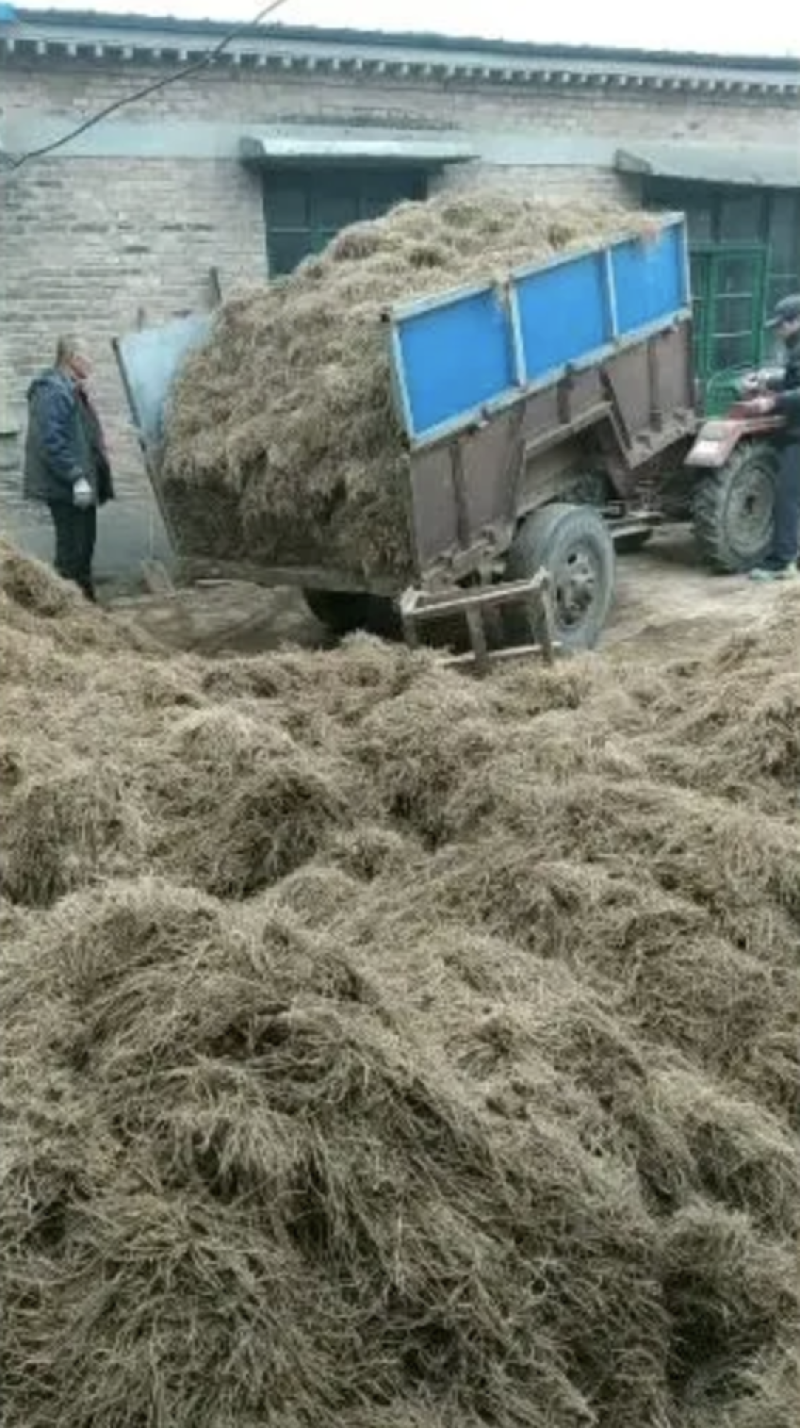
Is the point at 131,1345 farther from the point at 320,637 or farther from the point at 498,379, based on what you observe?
the point at 320,637

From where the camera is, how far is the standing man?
9.42 m

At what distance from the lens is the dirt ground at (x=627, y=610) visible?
8477mm

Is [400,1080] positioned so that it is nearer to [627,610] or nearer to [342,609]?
[342,609]

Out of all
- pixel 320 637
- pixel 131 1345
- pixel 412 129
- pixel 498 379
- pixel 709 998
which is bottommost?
pixel 320 637

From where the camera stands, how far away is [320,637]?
29.2 ft

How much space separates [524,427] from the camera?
7578mm

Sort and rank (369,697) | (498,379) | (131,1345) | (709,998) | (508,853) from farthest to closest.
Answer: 1. (498,379)
2. (369,697)
3. (508,853)
4. (709,998)
5. (131,1345)

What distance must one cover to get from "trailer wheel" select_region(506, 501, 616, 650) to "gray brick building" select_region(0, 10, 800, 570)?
458cm

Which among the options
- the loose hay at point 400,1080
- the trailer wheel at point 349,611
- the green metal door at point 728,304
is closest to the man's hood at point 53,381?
the trailer wheel at point 349,611

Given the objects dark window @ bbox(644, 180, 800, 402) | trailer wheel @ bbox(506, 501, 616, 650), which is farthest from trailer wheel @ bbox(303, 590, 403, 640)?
dark window @ bbox(644, 180, 800, 402)

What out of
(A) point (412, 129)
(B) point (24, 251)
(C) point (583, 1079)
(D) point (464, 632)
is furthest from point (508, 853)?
(A) point (412, 129)

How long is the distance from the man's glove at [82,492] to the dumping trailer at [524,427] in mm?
1157

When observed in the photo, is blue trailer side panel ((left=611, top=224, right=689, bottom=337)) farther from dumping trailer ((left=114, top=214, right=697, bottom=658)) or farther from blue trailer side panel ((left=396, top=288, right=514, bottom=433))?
blue trailer side panel ((left=396, top=288, right=514, bottom=433))

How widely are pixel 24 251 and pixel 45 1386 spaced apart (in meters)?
10.2
